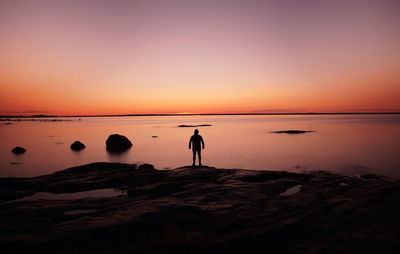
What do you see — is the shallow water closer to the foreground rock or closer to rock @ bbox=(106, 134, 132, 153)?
the foreground rock

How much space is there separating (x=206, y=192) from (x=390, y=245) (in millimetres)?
7219

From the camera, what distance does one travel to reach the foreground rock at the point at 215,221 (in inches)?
262

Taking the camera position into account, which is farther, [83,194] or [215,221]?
[83,194]

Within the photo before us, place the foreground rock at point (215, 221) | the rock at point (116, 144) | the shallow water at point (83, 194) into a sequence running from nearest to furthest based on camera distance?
the foreground rock at point (215, 221) → the shallow water at point (83, 194) → the rock at point (116, 144)

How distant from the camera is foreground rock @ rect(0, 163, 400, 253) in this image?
262 inches

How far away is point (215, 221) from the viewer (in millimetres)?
8305

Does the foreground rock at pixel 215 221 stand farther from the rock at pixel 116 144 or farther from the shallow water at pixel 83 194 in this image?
the rock at pixel 116 144

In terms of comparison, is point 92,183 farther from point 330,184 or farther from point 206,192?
point 330,184

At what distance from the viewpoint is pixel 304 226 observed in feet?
25.6

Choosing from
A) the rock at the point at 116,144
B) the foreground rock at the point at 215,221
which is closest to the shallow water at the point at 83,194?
the foreground rock at the point at 215,221

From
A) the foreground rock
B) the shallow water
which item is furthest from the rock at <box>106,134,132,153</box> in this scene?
the foreground rock

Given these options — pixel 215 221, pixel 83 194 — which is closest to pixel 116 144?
pixel 83 194

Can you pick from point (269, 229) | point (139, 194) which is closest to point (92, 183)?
point (139, 194)

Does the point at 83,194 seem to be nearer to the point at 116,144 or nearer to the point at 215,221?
the point at 215,221
